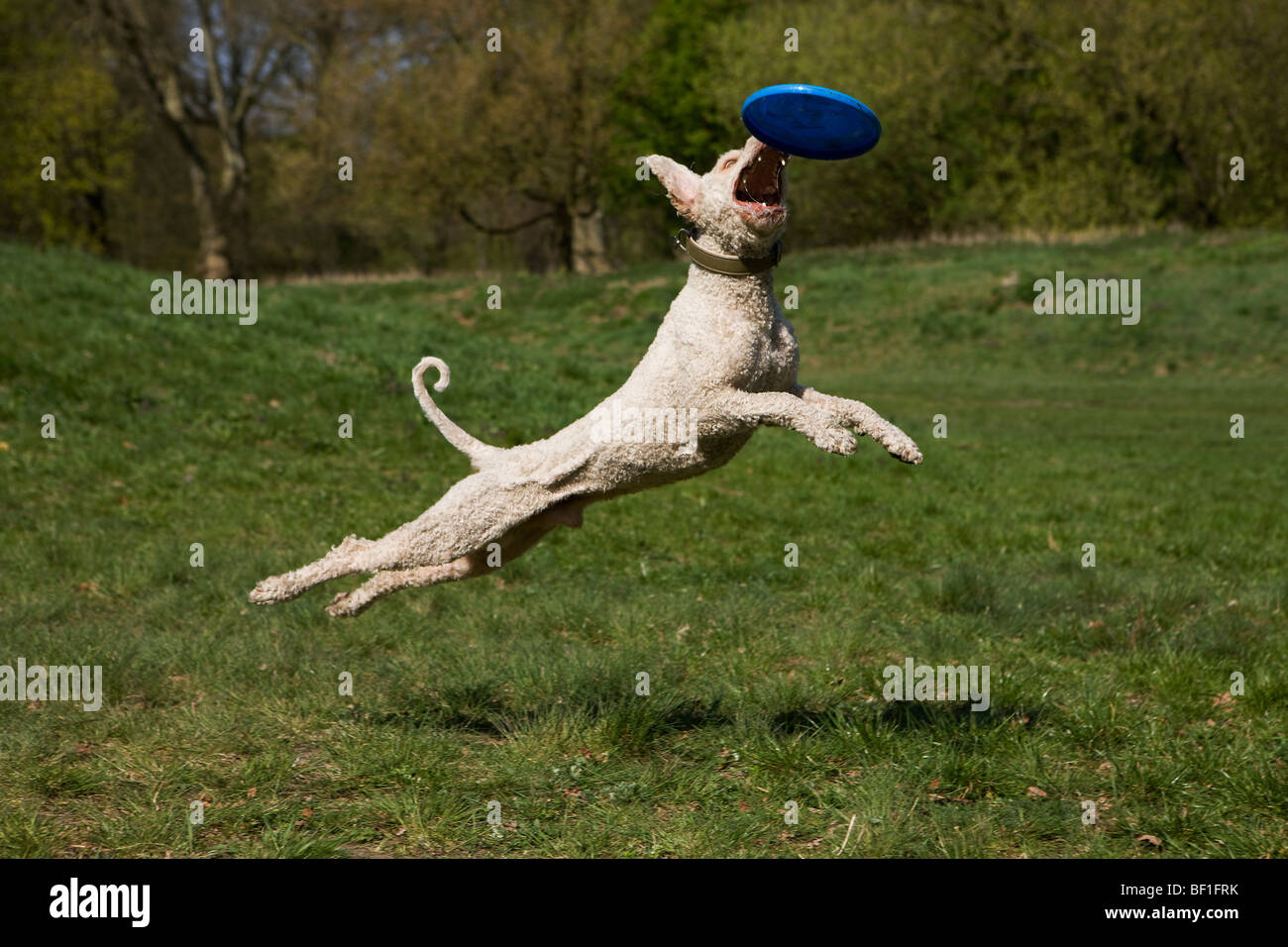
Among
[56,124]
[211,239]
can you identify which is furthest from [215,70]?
[56,124]

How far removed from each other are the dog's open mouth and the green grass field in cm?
229

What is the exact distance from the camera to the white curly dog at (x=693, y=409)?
13.6 ft

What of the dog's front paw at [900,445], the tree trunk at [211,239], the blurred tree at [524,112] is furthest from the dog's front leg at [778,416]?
the blurred tree at [524,112]

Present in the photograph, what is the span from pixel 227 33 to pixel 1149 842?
37.6 metres

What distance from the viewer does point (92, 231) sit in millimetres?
38000

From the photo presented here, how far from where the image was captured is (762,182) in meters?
4.13

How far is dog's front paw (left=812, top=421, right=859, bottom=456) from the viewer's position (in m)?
4.01

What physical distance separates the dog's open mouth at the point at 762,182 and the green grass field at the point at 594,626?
7.50ft

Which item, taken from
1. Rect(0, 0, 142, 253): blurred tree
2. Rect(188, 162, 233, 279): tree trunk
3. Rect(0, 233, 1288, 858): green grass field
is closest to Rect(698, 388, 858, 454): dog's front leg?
Rect(0, 233, 1288, 858): green grass field

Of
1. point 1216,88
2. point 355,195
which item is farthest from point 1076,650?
point 355,195

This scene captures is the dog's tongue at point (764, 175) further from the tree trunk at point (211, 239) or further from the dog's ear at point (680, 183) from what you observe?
the tree trunk at point (211, 239)

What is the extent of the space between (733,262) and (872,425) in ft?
2.54

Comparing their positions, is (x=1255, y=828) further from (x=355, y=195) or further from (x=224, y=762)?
(x=355, y=195)

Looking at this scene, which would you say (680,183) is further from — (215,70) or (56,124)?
(56,124)
